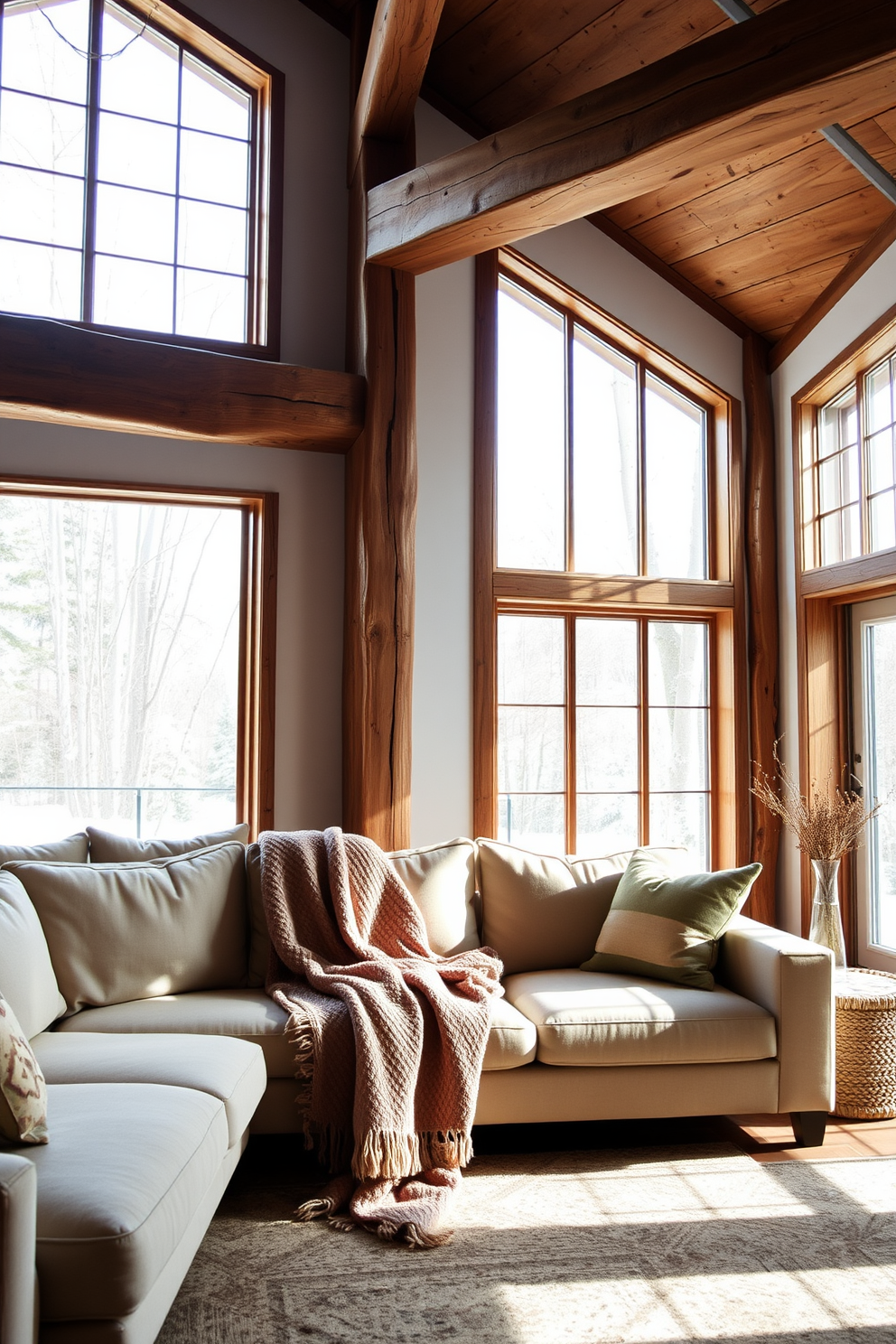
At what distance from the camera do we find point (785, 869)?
5074mm

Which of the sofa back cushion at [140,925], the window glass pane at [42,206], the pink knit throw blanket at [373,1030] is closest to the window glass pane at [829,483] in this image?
the pink knit throw blanket at [373,1030]

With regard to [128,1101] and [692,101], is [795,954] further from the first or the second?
[692,101]

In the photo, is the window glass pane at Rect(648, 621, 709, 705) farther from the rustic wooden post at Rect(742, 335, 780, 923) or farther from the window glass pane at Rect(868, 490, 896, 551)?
the window glass pane at Rect(868, 490, 896, 551)

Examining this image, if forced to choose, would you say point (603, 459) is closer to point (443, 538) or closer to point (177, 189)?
point (443, 538)

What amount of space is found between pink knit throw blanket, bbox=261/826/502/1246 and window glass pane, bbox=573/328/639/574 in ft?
7.36

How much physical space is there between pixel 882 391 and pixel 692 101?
6.11 ft

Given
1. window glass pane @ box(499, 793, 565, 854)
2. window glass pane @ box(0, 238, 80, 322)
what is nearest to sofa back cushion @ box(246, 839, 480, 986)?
window glass pane @ box(499, 793, 565, 854)

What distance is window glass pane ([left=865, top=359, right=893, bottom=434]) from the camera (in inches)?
175

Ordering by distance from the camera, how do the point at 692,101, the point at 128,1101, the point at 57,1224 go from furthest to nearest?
the point at 692,101
the point at 128,1101
the point at 57,1224

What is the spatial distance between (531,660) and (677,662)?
2.62 feet

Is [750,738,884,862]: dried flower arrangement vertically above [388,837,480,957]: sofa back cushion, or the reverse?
[750,738,884,862]: dried flower arrangement

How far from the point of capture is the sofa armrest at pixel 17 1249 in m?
1.55

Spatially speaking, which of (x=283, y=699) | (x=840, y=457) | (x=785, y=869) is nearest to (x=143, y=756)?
(x=283, y=699)

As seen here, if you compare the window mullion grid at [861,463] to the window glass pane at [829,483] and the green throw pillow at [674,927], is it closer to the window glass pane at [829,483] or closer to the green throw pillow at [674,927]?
the window glass pane at [829,483]
